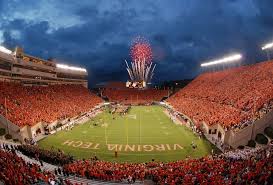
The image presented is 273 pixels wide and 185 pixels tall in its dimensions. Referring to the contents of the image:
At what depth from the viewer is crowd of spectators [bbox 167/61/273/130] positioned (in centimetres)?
4406

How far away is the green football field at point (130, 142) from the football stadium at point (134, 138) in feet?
0.37

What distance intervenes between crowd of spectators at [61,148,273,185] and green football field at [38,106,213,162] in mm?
8167

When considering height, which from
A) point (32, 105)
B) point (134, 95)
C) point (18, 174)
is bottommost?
point (18, 174)

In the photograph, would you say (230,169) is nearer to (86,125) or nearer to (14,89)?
(86,125)

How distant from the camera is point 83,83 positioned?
124 metres

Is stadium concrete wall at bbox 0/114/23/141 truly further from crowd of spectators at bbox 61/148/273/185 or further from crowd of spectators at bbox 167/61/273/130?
crowd of spectators at bbox 167/61/273/130

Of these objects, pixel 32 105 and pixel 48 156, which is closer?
pixel 48 156

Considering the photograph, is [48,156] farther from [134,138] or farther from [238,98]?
[238,98]

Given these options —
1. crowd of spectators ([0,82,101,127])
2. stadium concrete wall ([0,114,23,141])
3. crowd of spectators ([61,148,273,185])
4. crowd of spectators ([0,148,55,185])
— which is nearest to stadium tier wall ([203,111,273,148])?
crowd of spectators ([61,148,273,185])

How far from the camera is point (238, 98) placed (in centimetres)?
5753

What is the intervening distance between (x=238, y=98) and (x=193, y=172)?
37.5m

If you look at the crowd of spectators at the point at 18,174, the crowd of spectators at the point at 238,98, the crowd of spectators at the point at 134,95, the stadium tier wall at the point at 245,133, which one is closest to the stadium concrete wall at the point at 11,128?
the crowd of spectators at the point at 18,174

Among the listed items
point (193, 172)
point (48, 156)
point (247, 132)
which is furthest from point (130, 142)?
point (193, 172)

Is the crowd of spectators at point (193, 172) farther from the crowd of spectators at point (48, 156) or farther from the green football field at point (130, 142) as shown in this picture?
the green football field at point (130, 142)
